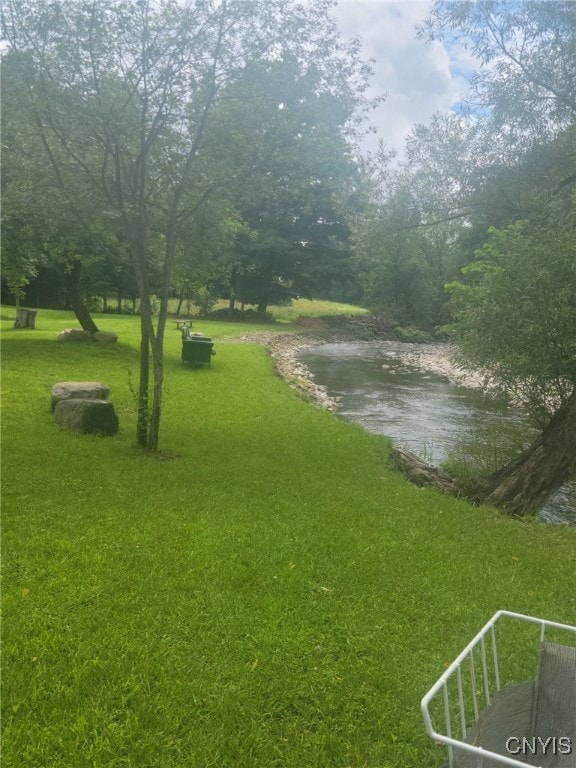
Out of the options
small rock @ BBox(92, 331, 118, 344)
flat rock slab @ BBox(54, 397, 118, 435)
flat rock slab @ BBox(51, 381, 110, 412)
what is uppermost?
small rock @ BBox(92, 331, 118, 344)

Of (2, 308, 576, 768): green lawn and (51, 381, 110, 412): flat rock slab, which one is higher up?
(51, 381, 110, 412): flat rock slab

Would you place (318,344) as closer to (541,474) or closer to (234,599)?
(541,474)

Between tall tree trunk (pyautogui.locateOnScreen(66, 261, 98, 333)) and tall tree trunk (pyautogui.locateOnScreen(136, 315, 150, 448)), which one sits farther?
tall tree trunk (pyautogui.locateOnScreen(66, 261, 98, 333))

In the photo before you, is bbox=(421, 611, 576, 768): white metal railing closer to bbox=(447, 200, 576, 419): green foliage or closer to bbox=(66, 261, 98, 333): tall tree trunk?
bbox=(447, 200, 576, 419): green foliage

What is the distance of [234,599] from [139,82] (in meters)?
7.03

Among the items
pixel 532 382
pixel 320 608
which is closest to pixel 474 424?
pixel 532 382

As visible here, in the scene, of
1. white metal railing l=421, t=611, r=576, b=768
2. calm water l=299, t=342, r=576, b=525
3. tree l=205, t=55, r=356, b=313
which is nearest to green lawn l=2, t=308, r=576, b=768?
white metal railing l=421, t=611, r=576, b=768

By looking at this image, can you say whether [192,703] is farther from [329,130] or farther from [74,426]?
[329,130]

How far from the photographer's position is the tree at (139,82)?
7.61 metres

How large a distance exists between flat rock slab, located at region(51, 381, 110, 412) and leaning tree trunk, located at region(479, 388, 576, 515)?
6.99 metres

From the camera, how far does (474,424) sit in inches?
579

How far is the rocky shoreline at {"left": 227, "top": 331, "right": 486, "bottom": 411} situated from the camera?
1835cm

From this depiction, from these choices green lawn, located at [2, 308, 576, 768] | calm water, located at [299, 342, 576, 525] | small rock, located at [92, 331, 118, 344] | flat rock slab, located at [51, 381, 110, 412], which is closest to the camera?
green lawn, located at [2, 308, 576, 768]

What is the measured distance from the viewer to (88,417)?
A: 30.2 ft
